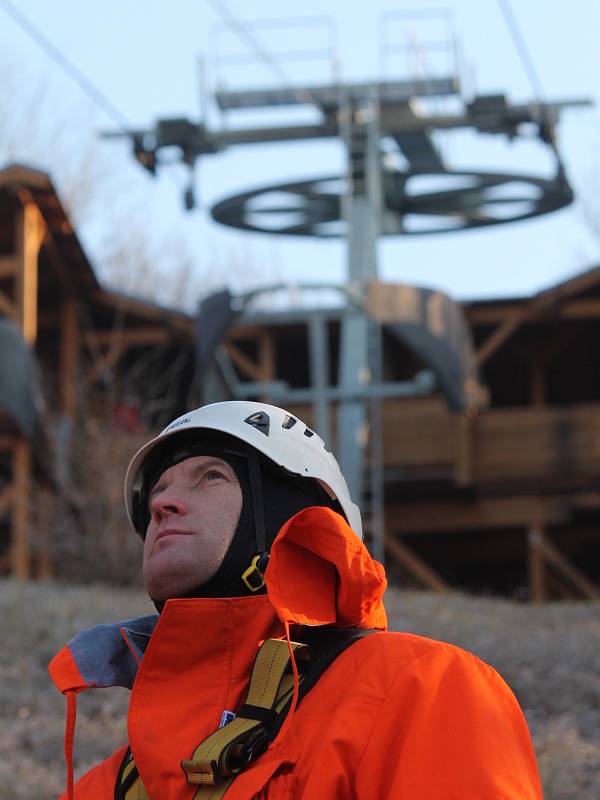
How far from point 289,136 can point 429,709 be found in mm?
19873

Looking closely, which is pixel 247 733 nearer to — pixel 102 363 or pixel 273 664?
pixel 273 664

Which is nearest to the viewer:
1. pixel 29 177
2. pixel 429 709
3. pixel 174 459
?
pixel 429 709

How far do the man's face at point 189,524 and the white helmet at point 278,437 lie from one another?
9 centimetres

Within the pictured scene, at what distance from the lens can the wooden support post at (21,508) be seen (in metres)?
16.8

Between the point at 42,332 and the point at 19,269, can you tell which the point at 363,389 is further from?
the point at 42,332

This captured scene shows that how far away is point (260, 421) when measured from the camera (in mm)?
3525

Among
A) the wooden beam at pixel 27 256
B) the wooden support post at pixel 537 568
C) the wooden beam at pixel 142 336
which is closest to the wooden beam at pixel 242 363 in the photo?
the wooden beam at pixel 142 336

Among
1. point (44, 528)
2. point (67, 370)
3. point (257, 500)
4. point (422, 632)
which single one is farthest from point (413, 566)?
point (257, 500)

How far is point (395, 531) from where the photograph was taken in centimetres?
2016

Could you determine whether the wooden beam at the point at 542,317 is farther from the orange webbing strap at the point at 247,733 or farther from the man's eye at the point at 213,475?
the orange webbing strap at the point at 247,733

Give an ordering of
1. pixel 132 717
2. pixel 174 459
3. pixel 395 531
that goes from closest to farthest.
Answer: pixel 132 717 < pixel 174 459 < pixel 395 531

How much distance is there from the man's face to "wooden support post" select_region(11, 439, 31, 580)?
520 inches

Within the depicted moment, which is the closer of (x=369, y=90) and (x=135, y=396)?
(x=135, y=396)

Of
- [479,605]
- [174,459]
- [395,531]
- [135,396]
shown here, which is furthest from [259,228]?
[174,459]
